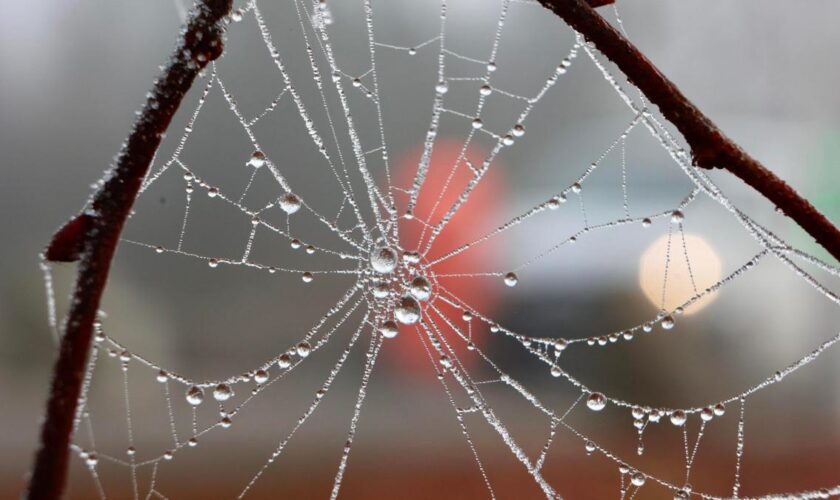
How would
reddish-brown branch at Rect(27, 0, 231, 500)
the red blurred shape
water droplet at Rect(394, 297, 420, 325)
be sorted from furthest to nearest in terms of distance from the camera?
the red blurred shape < water droplet at Rect(394, 297, 420, 325) < reddish-brown branch at Rect(27, 0, 231, 500)

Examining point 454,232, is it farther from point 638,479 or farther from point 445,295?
point 638,479

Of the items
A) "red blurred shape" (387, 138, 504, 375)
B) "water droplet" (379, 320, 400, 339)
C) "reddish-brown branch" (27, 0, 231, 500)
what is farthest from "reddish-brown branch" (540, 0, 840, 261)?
"red blurred shape" (387, 138, 504, 375)

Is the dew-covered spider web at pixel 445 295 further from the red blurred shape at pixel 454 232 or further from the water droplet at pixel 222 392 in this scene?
the water droplet at pixel 222 392

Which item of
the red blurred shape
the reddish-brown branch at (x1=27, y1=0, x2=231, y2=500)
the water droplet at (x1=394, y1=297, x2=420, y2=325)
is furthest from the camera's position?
the red blurred shape

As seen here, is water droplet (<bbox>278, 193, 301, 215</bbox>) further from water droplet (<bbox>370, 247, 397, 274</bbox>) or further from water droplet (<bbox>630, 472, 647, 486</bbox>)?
water droplet (<bbox>630, 472, 647, 486</bbox>)

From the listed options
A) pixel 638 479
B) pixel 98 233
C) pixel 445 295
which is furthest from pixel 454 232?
pixel 98 233

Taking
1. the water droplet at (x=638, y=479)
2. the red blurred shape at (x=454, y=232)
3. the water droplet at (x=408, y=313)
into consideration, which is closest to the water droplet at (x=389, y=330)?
the water droplet at (x=408, y=313)
